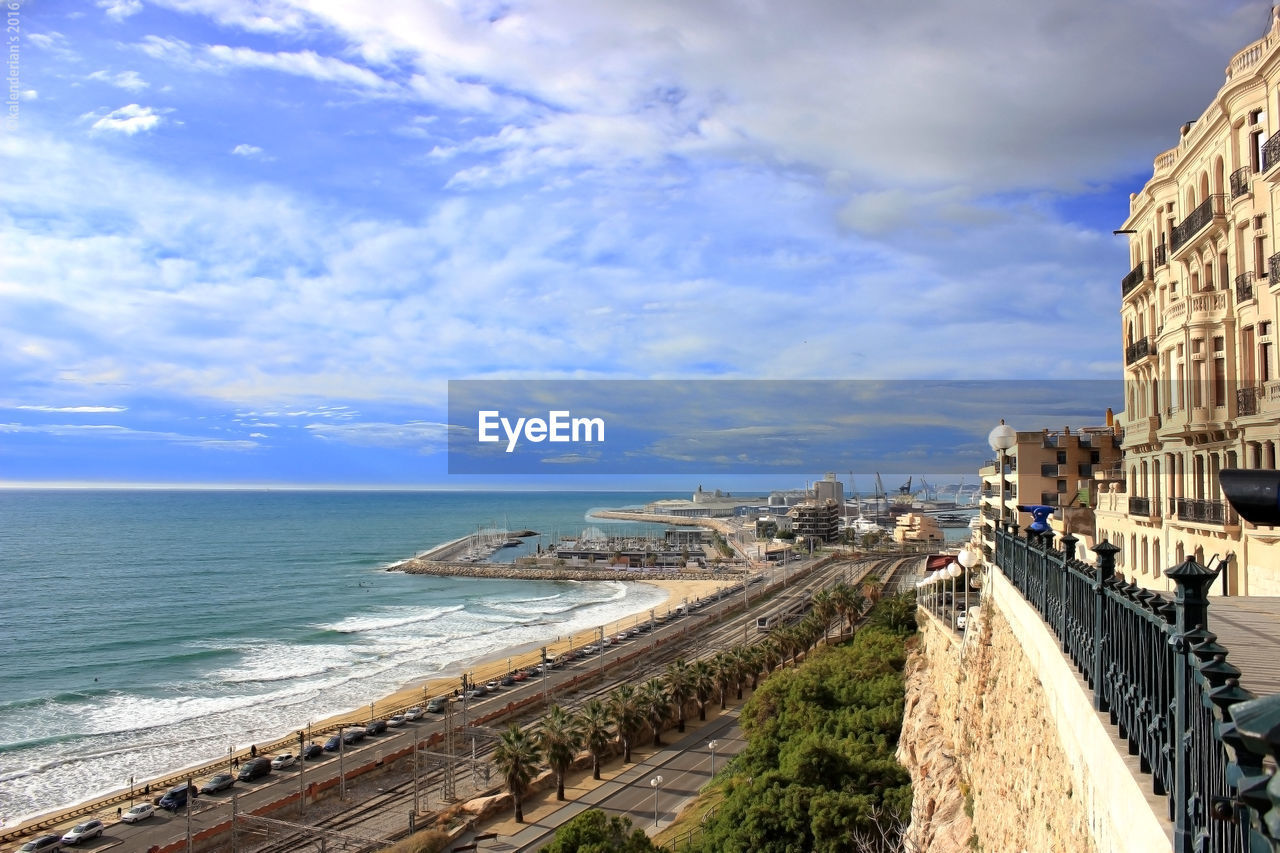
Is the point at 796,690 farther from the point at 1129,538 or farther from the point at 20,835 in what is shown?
the point at 20,835

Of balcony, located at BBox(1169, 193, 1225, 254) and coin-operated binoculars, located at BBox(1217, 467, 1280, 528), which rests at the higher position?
balcony, located at BBox(1169, 193, 1225, 254)

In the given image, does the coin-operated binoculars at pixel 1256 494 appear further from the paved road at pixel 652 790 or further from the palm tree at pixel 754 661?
the palm tree at pixel 754 661

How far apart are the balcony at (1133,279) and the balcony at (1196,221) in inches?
100

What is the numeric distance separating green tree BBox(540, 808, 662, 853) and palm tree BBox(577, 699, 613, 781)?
35.1 feet

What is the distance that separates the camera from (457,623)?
67062 millimetres

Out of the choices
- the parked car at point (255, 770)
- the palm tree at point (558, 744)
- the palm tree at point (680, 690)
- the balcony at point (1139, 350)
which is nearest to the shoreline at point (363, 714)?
the parked car at point (255, 770)

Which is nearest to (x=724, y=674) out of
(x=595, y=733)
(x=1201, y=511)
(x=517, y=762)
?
(x=595, y=733)

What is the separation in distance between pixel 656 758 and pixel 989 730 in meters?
23.9

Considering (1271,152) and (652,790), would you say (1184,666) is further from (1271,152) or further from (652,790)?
(652,790)

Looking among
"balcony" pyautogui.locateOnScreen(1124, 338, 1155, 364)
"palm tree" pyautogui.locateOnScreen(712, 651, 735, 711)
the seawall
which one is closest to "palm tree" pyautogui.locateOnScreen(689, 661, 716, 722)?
"palm tree" pyautogui.locateOnScreen(712, 651, 735, 711)

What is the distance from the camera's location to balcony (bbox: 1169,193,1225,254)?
15.0m

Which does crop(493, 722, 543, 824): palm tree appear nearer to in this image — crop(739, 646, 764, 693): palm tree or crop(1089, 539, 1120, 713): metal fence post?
crop(739, 646, 764, 693): palm tree

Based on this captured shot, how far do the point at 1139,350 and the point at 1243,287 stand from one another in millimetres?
5882

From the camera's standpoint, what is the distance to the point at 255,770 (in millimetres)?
29375
